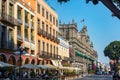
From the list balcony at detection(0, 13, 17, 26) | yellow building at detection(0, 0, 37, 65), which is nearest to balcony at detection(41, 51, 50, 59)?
yellow building at detection(0, 0, 37, 65)

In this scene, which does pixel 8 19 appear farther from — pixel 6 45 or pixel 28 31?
pixel 28 31

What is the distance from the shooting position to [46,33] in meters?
66.6

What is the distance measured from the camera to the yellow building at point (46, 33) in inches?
2456

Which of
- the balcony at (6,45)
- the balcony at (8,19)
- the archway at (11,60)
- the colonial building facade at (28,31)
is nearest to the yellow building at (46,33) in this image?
the colonial building facade at (28,31)

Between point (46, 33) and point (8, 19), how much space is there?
76.0ft

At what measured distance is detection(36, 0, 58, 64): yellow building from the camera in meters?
62.4

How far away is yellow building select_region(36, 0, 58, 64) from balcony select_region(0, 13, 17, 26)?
1524cm

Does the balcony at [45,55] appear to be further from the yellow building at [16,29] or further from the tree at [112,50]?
the tree at [112,50]

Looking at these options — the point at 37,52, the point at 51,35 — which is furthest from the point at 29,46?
the point at 51,35

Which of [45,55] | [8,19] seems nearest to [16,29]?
[8,19]

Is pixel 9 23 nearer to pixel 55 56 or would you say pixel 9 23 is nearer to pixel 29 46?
pixel 29 46

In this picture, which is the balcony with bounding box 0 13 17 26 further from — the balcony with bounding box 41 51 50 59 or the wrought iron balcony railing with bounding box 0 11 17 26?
the balcony with bounding box 41 51 50 59

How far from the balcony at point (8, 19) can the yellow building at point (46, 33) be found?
15241 mm

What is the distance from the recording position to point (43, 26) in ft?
215
